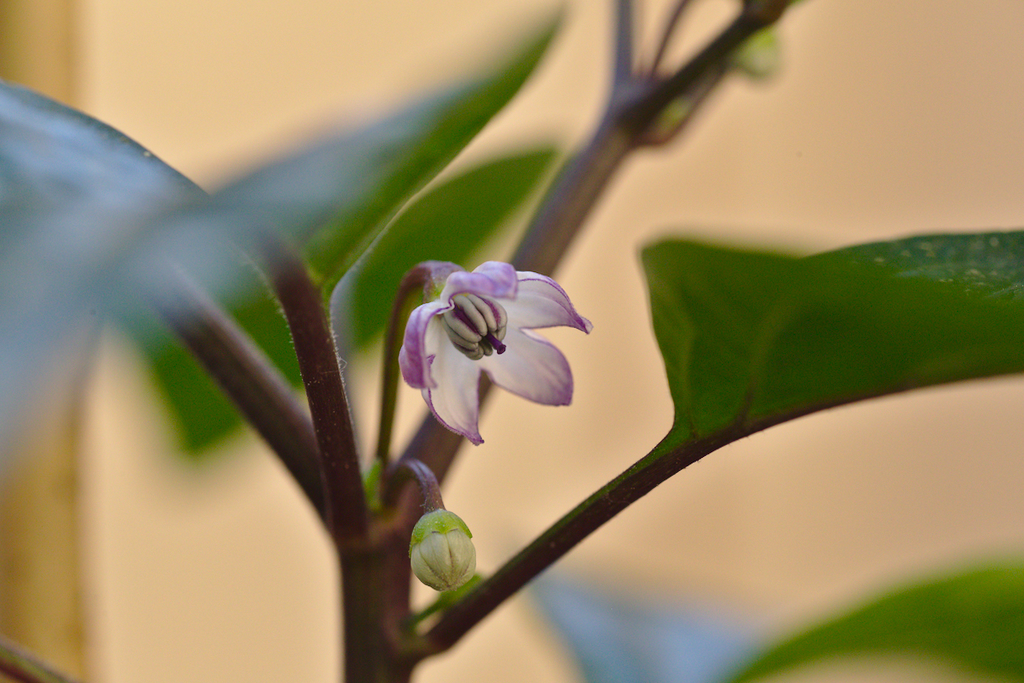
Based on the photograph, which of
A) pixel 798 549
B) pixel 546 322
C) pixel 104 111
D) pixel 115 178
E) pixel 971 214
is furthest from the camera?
pixel 798 549

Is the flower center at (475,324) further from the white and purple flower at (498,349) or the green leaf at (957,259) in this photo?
the green leaf at (957,259)

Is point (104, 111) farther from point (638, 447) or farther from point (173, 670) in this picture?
point (638, 447)

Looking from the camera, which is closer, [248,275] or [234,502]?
[248,275]

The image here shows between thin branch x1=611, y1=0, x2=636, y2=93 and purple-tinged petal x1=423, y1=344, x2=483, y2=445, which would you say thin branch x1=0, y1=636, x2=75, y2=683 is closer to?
purple-tinged petal x1=423, y1=344, x2=483, y2=445

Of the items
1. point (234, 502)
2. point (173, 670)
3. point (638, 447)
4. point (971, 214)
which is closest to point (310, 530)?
point (234, 502)

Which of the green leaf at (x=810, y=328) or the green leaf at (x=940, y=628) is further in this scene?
the green leaf at (x=940, y=628)

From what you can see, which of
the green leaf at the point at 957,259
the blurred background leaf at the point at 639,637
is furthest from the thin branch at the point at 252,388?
the blurred background leaf at the point at 639,637


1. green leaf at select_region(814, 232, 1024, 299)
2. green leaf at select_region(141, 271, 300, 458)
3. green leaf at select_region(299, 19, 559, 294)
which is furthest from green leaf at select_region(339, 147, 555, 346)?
green leaf at select_region(814, 232, 1024, 299)
